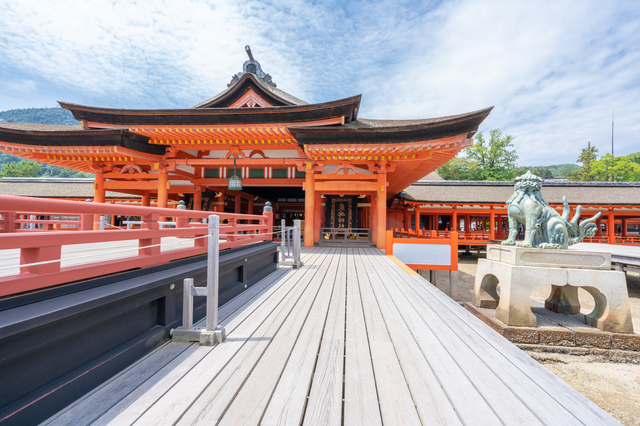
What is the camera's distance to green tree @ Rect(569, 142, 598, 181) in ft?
121

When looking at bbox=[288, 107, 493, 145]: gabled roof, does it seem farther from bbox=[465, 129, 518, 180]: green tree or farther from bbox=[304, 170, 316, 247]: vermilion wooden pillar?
bbox=[465, 129, 518, 180]: green tree

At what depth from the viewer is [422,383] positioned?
1.87 m

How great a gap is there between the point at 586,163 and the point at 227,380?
55319 millimetres

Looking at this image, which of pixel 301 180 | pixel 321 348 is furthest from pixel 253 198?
pixel 321 348

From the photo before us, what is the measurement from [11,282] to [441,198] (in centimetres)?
1970

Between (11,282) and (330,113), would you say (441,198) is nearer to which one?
(330,113)

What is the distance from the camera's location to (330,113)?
29.4 ft

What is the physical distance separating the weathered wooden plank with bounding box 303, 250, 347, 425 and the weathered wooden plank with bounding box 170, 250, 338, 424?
512mm

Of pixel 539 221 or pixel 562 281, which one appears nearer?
pixel 562 281

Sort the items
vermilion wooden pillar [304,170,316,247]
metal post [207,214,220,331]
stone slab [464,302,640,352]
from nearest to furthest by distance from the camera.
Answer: metal post [207,214,220,331], stone slab [464,302,640,352], vermilion wooden pillar [304,170,316,247]

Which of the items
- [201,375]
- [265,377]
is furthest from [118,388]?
[265,377]

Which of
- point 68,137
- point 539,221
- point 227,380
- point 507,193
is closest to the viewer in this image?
point 227,380

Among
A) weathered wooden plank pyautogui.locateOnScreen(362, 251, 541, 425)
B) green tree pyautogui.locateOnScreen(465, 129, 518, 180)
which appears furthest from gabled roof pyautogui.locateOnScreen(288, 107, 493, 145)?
green tree pyautogui.locateOnScreen(465, 129, 518, 180)

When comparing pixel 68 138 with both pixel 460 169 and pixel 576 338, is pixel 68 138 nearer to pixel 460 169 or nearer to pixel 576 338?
pixel 576 338
